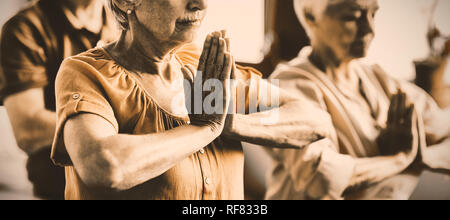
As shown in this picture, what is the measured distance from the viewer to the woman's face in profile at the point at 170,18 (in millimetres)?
1790

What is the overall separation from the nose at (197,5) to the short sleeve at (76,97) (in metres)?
0.44

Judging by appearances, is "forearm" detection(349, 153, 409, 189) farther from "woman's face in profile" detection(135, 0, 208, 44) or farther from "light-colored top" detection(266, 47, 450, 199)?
"woman's face in profile" detection(135, 0, 208, 44)

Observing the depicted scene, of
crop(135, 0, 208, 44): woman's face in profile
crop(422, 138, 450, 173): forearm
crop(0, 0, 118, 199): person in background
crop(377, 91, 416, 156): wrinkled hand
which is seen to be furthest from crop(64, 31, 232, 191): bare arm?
crop(422, 138, 450, 173): forearm

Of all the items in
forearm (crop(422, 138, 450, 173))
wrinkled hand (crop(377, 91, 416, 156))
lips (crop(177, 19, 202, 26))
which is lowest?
forearm (crop(422, 138, 450, 173))

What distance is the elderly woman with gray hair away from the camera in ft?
5.35

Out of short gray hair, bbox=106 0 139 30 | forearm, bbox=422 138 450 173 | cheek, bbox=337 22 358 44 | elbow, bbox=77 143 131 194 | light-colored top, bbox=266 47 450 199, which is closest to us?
elbow, bbox=77 143 131 194

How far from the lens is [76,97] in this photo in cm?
167

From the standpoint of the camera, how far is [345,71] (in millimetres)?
2254

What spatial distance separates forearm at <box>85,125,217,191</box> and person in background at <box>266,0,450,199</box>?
1.52 feet

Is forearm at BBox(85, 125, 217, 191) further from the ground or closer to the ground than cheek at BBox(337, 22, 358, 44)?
closer to the ground

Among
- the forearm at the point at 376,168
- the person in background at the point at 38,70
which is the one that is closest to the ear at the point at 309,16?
the forearm at the point at 376,168

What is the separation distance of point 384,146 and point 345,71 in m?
0.41
